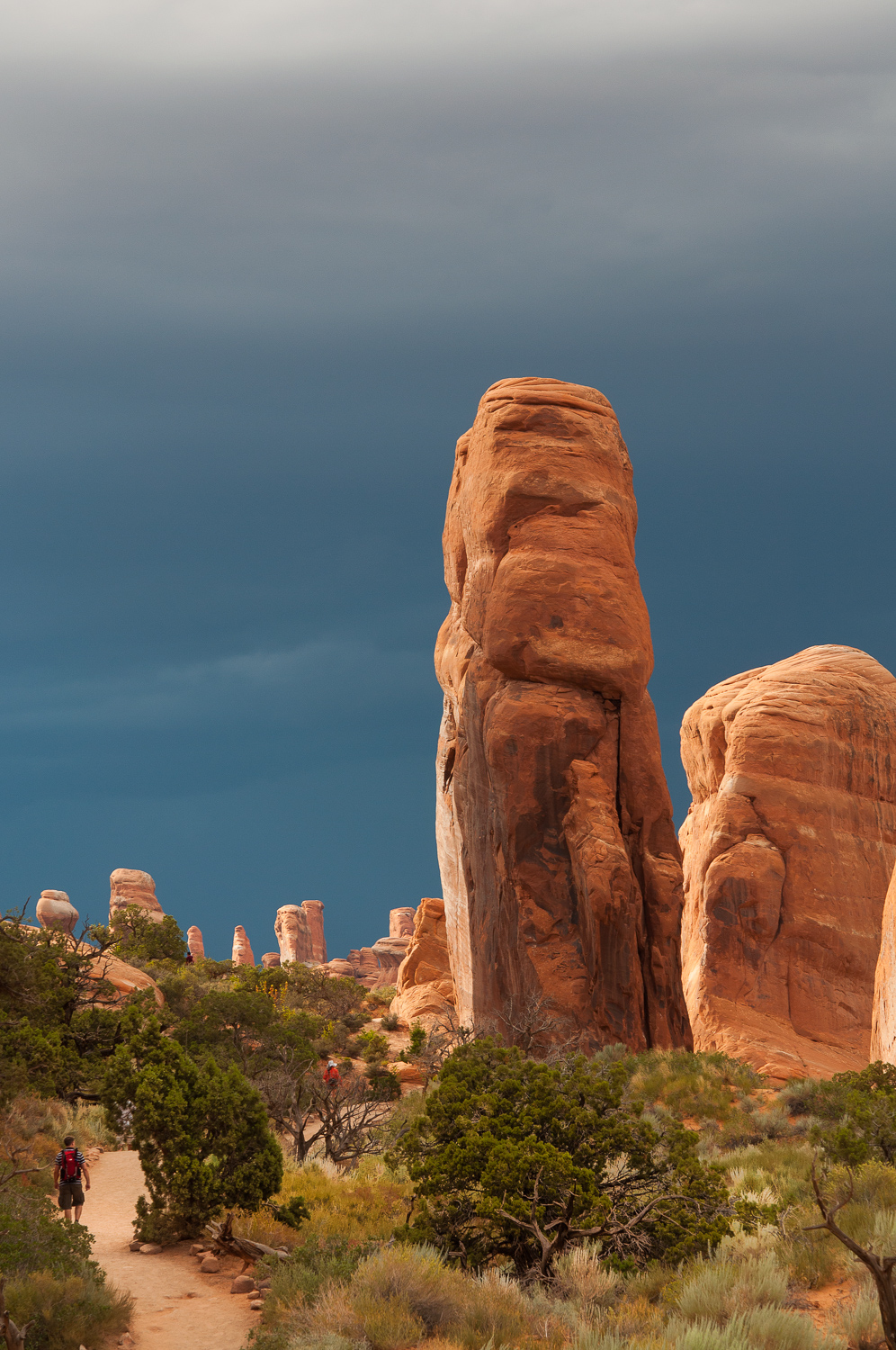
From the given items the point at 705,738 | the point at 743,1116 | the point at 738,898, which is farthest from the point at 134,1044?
the point at 705,738

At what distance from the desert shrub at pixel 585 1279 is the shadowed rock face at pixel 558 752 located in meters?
14.7

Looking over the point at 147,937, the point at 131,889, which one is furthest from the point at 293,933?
→ the point at 147,937

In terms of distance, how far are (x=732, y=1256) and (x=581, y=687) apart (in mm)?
18082

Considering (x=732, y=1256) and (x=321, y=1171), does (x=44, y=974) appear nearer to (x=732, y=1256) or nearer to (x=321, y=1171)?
(x=321, y=1171)

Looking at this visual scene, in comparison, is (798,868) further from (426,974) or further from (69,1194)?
(69,1194)

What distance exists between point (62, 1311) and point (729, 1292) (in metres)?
5.79

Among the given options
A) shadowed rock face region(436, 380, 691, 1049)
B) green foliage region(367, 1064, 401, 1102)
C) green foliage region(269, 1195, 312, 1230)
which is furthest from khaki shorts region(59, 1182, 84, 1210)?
shadowed rock face region(436, 380, 691, 1049)

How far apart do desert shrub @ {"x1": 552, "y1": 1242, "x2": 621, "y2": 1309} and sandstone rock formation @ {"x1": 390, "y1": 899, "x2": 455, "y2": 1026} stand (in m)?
27.5

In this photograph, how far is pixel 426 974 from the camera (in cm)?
4128

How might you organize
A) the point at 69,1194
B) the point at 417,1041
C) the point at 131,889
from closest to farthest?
1. the point at 69,1194
2. the point at 417,1041
3. the point at 131,889

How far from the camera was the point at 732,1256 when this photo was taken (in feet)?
34.1

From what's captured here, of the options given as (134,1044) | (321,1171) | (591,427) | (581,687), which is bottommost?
(321,1171)

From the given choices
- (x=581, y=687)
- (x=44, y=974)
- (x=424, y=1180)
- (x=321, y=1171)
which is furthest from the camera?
(x=581, y=687)

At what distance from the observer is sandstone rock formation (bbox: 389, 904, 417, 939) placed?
98625 millimetres
